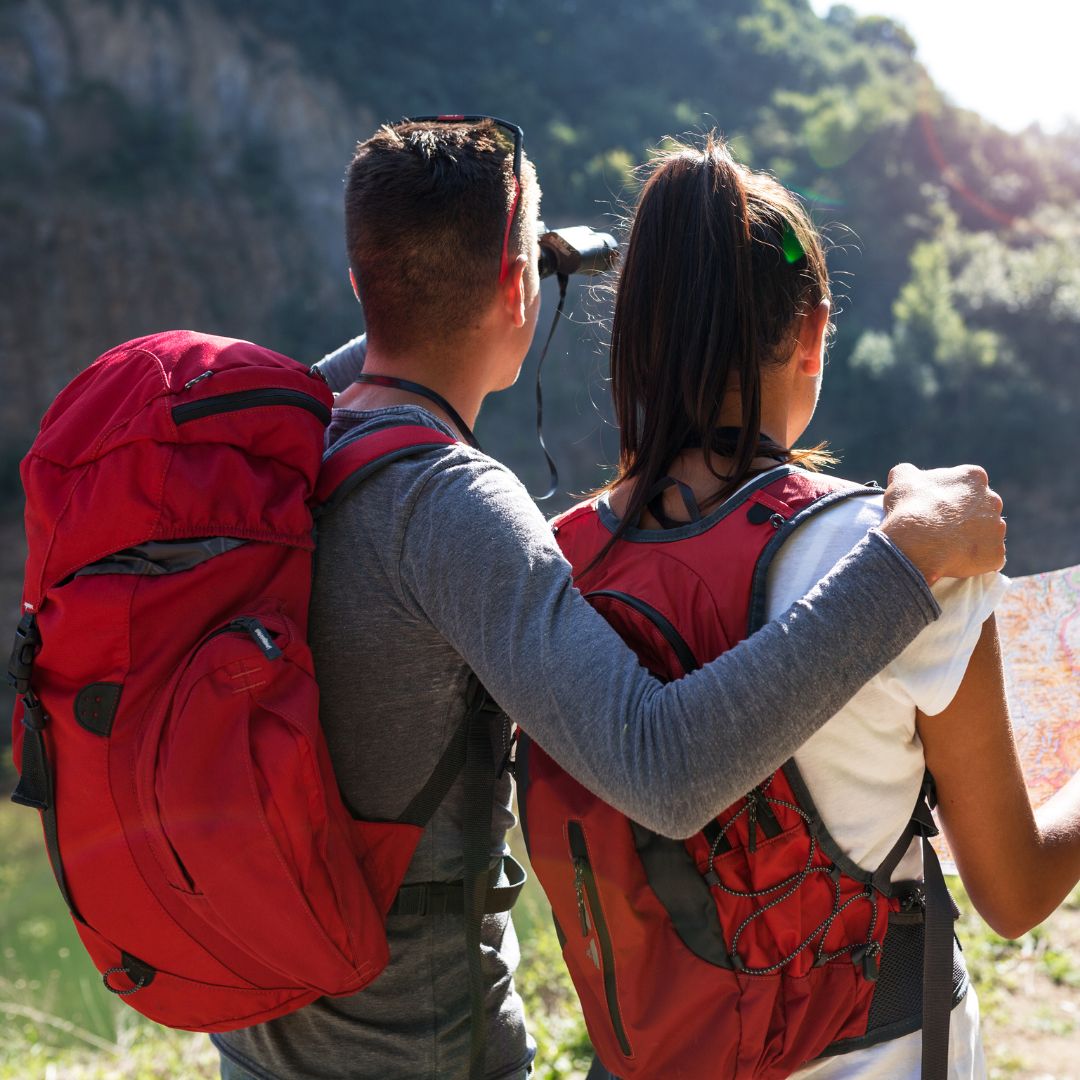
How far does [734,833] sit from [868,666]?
0.78 feet

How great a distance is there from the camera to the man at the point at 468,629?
38.9 inches

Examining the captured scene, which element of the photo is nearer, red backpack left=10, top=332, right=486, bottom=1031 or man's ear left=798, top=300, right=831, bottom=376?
red backpack left=10, top=332, right=486, bottom=1031

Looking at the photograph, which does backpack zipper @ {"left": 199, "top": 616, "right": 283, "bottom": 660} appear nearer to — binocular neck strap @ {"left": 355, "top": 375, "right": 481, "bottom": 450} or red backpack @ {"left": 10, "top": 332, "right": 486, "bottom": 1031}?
red backpack @ {"left": 10, "top": 332, "right": 486, "bottom": 1031}

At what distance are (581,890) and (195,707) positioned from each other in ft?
1.39

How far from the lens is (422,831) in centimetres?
122

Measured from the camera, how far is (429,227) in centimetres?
130

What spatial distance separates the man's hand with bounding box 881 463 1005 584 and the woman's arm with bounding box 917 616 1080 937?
0.32ft

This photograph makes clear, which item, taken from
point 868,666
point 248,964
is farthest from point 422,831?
point 868,666

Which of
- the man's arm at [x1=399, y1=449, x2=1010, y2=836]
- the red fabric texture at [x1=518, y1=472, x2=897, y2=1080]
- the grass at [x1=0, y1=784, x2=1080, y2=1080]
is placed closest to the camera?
the man's arm at [x1=399, y1=449, x2=1010, y2=836]

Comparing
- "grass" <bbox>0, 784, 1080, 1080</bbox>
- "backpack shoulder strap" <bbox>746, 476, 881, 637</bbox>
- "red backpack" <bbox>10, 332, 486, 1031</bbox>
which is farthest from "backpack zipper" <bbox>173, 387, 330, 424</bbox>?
"grass" <bbox>0, 784, 1080, 1080</bbox>

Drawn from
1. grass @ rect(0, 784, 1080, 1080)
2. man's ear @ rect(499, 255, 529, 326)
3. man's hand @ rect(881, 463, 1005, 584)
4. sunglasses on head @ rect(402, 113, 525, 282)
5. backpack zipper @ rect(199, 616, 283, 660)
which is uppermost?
sunglasses on head @ rect(402, 113, 525, 282)

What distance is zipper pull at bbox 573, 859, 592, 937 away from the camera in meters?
1.13

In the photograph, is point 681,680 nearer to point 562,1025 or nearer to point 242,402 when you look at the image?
point 242,402

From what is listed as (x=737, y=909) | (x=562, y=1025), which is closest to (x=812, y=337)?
(x=737, y=909)
